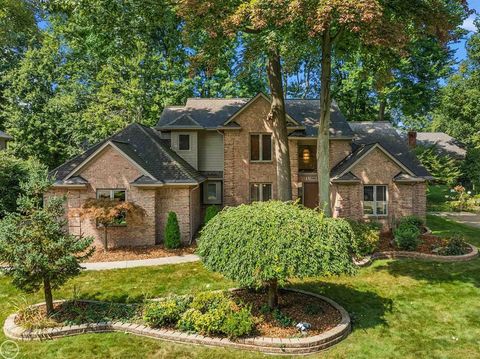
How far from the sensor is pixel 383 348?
312 inches

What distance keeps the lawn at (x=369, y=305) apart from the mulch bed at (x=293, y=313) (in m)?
0.65

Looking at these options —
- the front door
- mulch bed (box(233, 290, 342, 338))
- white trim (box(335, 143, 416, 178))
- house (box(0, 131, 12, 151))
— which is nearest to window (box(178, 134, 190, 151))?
the front door

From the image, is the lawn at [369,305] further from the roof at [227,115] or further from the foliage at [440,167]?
the foliage at [440,167]

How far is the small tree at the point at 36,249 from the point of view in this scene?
811 centimetres

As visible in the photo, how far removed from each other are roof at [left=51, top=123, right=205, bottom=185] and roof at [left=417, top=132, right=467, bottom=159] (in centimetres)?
3675

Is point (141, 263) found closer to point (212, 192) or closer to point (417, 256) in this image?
point (212, 192)

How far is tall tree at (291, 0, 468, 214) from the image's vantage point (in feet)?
36.8

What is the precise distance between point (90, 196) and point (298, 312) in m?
11.7

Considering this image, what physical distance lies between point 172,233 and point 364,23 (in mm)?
12145

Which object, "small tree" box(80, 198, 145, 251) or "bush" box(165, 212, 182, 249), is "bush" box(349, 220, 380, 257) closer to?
"bush" box(165, 212, 182, 249)

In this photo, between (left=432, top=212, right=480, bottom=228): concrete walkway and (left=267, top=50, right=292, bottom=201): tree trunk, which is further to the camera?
(left=432, top=212, right=480, bottom=228): concrete walkway

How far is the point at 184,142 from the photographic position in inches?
848

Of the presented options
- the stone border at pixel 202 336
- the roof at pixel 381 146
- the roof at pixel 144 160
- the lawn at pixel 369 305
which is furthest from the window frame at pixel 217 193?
the stone border at pixel 202 336

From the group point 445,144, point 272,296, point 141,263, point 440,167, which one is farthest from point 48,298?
point 445,144
